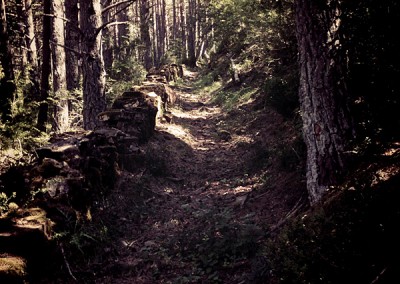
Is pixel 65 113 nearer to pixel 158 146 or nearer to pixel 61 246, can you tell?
pixel 158 146

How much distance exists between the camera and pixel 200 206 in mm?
7523

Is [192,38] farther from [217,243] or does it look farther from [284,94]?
[217,243]

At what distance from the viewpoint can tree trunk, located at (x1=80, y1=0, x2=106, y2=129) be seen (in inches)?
353

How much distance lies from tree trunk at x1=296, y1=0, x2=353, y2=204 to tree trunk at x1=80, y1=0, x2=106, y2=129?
6.08 metres

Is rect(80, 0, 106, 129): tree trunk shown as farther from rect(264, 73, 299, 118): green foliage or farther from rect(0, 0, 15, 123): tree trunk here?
rect(264, 73, 299, 118): green foliage

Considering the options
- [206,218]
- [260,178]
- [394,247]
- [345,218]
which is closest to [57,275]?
[206,218]

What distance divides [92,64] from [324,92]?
22.0ft

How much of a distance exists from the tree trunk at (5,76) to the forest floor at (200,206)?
260 centimetres

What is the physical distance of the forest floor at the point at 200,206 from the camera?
5352 millimetres

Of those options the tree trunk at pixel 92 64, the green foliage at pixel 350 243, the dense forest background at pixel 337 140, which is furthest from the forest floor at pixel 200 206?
the tree trunk at pixel 92 64

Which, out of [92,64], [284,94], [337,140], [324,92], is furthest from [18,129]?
[284,94]

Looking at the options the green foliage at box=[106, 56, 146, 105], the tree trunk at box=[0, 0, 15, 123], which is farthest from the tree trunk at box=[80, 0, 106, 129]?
the green foliage at box=[106, 56, 146, 105]

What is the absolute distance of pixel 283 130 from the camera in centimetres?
934

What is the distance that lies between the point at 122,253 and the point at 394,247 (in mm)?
4599
